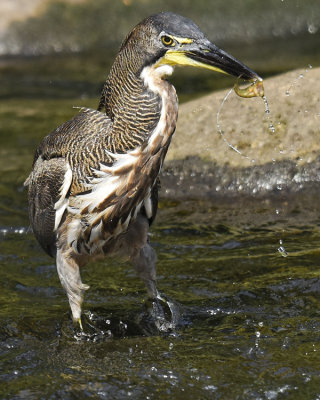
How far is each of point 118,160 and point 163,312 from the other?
1.28 metres

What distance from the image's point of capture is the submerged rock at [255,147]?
26.1 feet

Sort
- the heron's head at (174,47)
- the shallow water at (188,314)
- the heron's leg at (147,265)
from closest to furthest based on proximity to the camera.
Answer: the shallow water at (188,314)
the heron's head at (174,47)
the heron's leg at (147,265)

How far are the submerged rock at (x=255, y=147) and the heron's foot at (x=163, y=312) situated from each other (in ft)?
7.30

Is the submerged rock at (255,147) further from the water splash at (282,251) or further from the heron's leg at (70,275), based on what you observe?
the heron's leg at (70,275)

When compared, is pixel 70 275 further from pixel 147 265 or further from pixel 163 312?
pixel 163 312

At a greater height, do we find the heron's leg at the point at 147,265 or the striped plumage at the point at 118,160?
the striped plumage at the point at 118,160

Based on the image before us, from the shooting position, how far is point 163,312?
6.00m

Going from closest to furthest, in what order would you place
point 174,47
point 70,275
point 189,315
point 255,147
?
point 174,47 < point 70,275 < point 189,315 < point 255,147

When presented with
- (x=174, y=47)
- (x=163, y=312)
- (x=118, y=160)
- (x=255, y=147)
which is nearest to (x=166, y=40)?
(x=174, y=47)

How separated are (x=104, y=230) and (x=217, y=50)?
1.43 m

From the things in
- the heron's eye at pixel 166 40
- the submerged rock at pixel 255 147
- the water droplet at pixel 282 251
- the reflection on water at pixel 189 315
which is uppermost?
the heron's eye at pixel 166 40

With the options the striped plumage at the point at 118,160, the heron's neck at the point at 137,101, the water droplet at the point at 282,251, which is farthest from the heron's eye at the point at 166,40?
the water droplet at the point at 282,251

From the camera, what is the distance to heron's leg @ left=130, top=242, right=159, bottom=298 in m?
5.98

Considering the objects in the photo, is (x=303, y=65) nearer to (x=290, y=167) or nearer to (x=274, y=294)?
(x=290, y=167)
